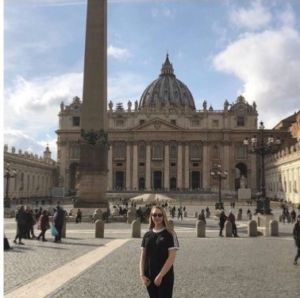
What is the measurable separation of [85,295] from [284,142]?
92241 millimetres

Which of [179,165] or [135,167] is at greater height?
[179,165]

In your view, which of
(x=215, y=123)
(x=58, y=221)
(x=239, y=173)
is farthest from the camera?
(x=239, y=173)

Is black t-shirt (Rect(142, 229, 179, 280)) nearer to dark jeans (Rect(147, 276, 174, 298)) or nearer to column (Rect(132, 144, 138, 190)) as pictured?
dark jeans (Rect(147, 276, 174, 298))

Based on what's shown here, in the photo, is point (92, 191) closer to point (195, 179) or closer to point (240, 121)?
point (195, 179)

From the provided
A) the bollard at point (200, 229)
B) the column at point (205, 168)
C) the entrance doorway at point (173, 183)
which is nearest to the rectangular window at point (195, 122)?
the column at point (205, 168)

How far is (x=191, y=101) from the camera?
129125 mm

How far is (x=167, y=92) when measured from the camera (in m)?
127

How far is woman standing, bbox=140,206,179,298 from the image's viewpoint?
16.8ft

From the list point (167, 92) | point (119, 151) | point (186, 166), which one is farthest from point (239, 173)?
point (167, 92)

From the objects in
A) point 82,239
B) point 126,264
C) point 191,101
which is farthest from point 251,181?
point 126,264

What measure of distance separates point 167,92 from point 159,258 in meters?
123

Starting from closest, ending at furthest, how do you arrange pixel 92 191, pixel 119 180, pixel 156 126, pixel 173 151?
pixel 92 191 < pixel 156 126 < pixel 173 151 < pixel 119 180

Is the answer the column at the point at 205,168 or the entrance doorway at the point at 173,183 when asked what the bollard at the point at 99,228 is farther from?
the entrance doorway at the point at 173,183

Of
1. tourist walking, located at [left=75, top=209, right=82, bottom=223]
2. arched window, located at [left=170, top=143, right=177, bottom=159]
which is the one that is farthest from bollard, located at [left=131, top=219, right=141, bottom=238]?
arched window, located at [left=170, top=143, right=177, bottom=159]
